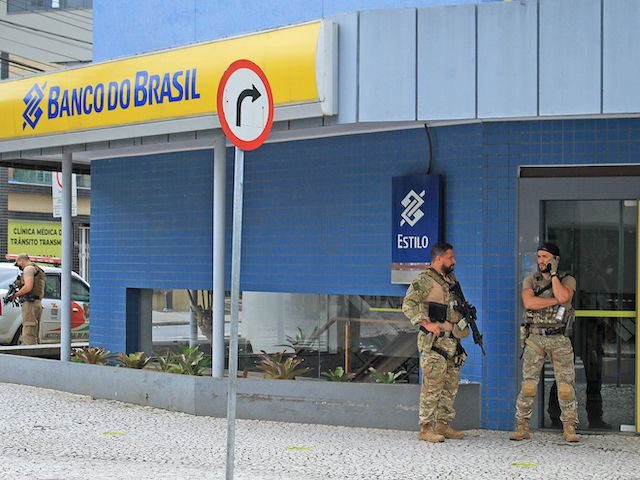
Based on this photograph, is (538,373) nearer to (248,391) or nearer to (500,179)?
(500,179)

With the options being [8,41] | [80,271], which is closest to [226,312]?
[80,271]

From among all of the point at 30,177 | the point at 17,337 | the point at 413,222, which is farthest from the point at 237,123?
the point at 30,177

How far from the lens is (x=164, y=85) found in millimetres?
10516

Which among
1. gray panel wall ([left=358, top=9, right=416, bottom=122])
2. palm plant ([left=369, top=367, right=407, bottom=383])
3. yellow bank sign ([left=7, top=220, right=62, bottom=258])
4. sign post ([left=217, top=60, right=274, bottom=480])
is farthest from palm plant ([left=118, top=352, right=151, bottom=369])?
yellow bank sign ([left=7, top=220, right=62, bottom=258])

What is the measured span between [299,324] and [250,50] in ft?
10.3

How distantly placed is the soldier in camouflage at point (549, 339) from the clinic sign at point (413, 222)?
3.90 ft

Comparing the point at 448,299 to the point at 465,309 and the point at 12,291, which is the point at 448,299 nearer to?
the point at 465,309

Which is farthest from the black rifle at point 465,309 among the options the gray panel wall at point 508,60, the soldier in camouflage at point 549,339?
the gray panel wall at point 508,60

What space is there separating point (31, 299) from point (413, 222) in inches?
327

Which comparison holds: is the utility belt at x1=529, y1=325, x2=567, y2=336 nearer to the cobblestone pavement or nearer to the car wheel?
the cobblestone pavement

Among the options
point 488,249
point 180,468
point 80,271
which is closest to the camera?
point 180,468

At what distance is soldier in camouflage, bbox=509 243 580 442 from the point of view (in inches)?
355

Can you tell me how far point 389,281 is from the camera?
1037 centimetres

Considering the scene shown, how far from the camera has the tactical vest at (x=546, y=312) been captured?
29.7 feet
